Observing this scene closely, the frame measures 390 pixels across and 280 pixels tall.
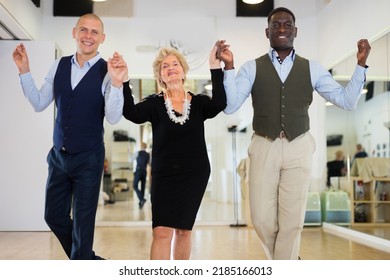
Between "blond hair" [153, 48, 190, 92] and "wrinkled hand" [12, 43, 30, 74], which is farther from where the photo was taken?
"blond hair" [153, 48, 190, 92]

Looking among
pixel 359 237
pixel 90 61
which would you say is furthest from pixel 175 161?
pixel 359 237

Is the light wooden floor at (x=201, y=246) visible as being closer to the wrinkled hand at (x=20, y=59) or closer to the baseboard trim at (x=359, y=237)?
the baseboard trim at (x=359, y=237)

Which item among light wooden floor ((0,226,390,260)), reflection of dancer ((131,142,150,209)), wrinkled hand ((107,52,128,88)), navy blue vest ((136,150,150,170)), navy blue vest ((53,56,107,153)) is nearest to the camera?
wrinkled hand ((107,52,128,88))

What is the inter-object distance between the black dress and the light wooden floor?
83 cm

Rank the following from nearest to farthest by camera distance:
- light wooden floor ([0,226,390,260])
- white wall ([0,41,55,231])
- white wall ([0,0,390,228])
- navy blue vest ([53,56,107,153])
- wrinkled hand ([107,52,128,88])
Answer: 1. wrinkled hand ([107,52,128,88])
2. navy blue vest ([53,56,107,153])
3. light wooden floor ([0,226,390,260])
4. white wall ([0,0,390,228])
5. white wall ([0,41,55,231])

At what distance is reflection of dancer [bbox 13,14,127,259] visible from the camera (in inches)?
88.2

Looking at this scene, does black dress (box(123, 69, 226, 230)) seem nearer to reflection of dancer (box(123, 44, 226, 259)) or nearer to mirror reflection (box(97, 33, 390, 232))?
reflection of dancer (box(123, 44, 226, 259))

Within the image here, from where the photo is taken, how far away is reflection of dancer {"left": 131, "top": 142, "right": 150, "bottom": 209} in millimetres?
5770

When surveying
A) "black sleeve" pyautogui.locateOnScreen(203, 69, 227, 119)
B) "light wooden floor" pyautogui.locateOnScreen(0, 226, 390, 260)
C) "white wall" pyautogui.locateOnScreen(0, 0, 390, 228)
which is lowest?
"light wooden floor" pyautogui.locateOnScreen(0, 226, 390, 260)

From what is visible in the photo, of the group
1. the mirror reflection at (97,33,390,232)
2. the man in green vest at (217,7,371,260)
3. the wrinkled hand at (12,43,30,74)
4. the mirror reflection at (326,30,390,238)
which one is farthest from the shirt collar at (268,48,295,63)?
the mirror reflection at (326,30,390,238)

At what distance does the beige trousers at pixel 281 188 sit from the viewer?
2.25 meters

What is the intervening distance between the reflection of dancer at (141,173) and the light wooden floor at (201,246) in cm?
72

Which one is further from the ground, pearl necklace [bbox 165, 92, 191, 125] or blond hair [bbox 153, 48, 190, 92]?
blond hair [bbox 153, 48, 190, 92]
